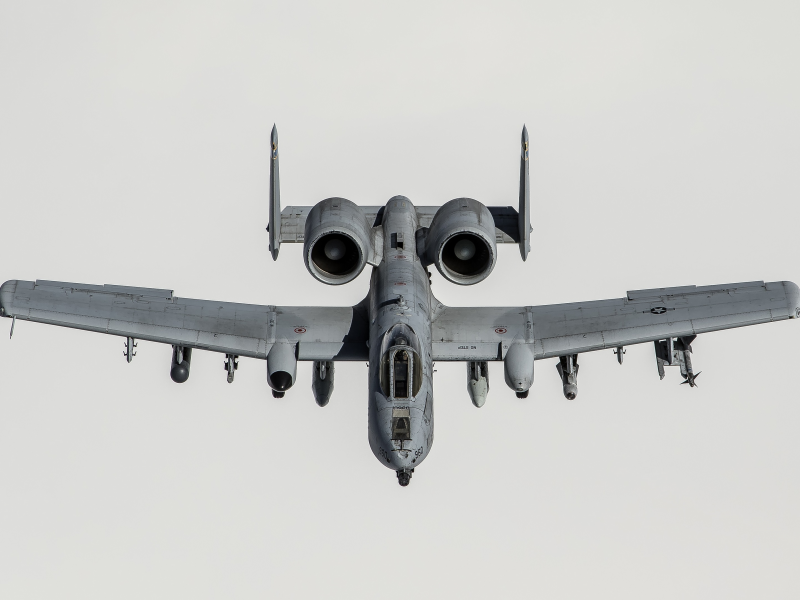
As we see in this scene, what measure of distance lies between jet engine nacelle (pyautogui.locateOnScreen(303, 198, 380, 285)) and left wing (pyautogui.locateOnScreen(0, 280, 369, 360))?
120cm

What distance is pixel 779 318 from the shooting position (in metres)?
29.0

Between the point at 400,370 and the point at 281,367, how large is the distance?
323 centimetres

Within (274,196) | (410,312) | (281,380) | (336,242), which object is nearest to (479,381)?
(410,312)

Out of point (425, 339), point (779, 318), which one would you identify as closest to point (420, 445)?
point (425, 339)

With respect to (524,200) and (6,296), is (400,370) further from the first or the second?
(6,296)

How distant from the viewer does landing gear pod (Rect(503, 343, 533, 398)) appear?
28281mm

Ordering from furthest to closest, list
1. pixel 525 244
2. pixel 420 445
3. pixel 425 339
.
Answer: pixel 525 244, pixel 425 339, pixel 420 445

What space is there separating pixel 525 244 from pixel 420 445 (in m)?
6.50

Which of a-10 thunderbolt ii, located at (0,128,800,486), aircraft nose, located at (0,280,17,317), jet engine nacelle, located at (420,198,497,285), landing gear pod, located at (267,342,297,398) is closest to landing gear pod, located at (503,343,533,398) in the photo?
a-10 thunderbolt ii, located at (0,128,800,486)

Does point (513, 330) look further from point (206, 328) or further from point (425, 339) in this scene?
point (206, 328)

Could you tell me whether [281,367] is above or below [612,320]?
below

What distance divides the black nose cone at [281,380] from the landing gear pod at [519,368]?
15.0 feet

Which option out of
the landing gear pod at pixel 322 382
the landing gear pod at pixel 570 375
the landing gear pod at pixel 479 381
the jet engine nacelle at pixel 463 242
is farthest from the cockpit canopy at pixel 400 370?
the landing gear pod at pixel 570 375

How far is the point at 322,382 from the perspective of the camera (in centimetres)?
2950
